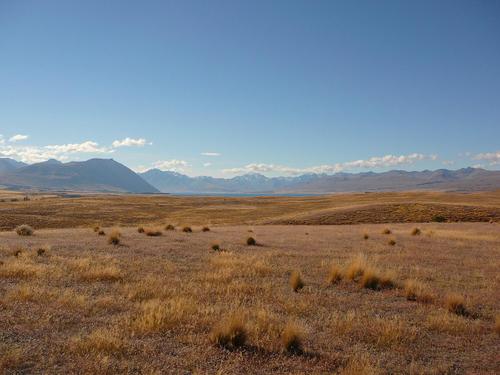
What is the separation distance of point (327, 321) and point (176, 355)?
12.9 feet

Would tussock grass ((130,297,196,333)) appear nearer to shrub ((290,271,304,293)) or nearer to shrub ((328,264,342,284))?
shrub ((290,271,304,293))

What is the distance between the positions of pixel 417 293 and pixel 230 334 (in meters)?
6.99

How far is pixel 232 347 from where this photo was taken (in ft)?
24.3

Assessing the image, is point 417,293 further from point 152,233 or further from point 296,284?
point 152,233

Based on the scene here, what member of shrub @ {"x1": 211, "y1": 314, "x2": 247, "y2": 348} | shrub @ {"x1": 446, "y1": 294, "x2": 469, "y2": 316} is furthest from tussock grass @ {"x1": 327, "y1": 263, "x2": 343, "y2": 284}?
shrub @ {"x1": 211, "y1": 314, "x2": 247, "y2": 348}

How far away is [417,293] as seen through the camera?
11727 millimetres

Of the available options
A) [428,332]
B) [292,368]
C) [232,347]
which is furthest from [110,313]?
[428,332]

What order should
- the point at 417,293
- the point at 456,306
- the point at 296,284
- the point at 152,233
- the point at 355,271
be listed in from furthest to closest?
the point at 152,233, the point at 355,271, the point at 296,284, the point at 417,293, the point at 456,306

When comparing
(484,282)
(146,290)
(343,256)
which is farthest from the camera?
(343,256)

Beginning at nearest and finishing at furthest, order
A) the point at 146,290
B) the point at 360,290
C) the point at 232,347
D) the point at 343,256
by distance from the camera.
Answer: the point at 232,347 < the point at 146,290 < the point at 360,290 < the point at 343,256

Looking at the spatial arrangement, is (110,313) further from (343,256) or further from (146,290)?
(343,256)

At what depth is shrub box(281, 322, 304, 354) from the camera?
24.4ft

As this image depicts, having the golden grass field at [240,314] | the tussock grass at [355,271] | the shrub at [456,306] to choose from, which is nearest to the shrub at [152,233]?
the golden grass field at [240,314]

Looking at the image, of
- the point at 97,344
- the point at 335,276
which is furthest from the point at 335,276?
the point at 97,344
